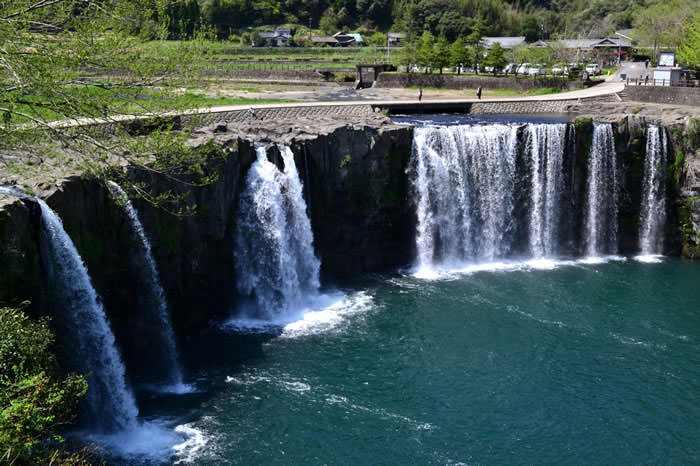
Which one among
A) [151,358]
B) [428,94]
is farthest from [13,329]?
[428,94]

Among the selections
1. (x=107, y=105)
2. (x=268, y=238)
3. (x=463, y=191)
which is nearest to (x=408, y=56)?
(x=463, y=191)

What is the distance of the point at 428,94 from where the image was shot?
7069 centimetres

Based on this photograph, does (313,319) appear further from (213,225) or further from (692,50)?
(692,50)

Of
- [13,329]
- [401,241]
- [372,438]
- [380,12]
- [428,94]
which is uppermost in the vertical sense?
[380,12]

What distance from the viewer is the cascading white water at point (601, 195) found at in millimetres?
45156

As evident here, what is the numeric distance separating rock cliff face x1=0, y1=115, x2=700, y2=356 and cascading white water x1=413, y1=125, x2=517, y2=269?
1.17 metres

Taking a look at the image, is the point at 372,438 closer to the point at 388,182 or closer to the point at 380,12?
the point at 388,182

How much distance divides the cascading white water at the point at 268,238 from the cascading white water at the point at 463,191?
9.59 m

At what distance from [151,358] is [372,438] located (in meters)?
10.9

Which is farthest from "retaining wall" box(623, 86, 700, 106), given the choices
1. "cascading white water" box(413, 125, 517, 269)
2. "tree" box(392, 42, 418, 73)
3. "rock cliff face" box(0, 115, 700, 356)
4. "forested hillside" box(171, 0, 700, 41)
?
"forested hillside" box(171, 0, 700, 41)

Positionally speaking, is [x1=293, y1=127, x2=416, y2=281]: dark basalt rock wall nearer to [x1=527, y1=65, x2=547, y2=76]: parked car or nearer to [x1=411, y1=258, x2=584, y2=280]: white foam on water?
[x1=411, y1=258, x2=584, y2=280]: white foam on water

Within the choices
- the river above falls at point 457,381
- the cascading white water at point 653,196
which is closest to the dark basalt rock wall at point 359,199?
the river above falls at point 457,381

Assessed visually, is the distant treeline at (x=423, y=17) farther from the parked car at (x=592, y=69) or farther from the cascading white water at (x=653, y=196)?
the cascading white water at (x=653, y=196)

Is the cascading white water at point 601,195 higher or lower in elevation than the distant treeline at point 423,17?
lower
